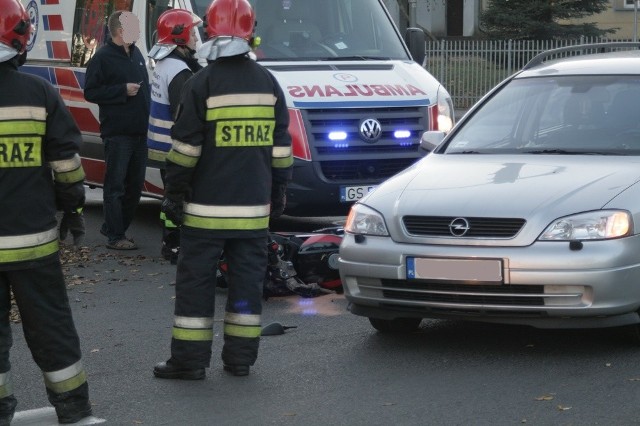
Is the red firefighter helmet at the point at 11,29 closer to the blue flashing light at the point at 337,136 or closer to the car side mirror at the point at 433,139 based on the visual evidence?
the car side mirror at the point at 433,139

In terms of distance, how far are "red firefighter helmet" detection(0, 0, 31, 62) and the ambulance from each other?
540 centimetres

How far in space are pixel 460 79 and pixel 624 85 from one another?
22823 mm

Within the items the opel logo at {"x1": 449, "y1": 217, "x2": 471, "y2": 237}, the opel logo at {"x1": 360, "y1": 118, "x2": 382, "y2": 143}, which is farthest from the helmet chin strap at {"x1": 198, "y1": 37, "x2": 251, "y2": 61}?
the opel logo at {"x1": 360, "y1": 118, "x2": 382, "y2": 143}

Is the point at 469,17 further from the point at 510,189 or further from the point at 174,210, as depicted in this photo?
the point at 174,210

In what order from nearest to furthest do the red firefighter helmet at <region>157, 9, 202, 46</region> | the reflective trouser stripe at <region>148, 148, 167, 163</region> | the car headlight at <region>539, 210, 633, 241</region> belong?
the car headlight at <region>539, 210, 633, 241</region> < the red firefighter helmet at <region>157, 9, 202, 46</region> < the reflective trouser stripe at <region>148, 148, 167, 163</region>

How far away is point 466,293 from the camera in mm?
6922

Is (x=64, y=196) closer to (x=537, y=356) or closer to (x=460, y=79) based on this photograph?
(x=537, y=356)

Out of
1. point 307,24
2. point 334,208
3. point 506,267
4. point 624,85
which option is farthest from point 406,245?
point 307,24

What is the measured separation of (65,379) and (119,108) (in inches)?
229

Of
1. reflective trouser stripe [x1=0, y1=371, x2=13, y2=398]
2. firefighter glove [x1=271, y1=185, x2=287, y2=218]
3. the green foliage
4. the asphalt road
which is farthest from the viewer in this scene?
the green foliage

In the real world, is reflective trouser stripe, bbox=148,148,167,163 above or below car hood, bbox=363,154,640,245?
below

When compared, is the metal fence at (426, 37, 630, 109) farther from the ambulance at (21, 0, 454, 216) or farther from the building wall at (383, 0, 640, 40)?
the ambulance at (21, 0, 454, 216)

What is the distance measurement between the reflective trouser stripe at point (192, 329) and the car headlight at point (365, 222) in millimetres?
1070

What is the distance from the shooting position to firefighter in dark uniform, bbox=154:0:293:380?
668cm
